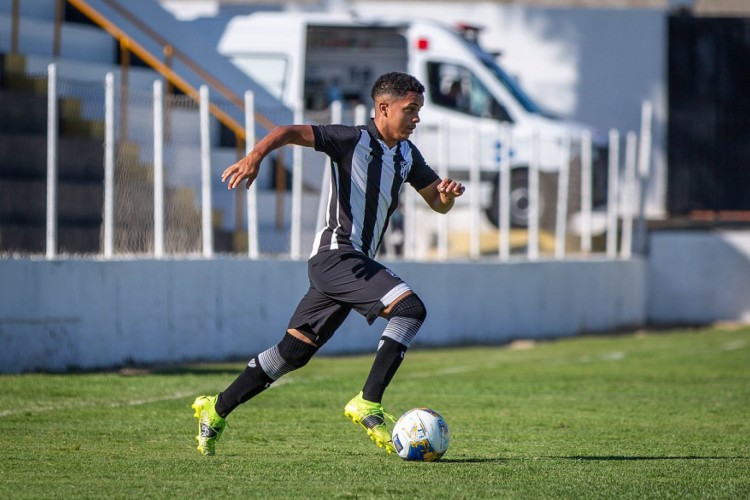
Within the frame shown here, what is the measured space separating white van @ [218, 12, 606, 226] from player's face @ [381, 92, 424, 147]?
15.5m

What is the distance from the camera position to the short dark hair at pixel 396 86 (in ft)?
27.3

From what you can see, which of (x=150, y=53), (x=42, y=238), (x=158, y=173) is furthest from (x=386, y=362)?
(x=150, y=53)

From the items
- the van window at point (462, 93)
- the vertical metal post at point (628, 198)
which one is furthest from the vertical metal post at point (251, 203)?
the vertical metal post at point (628, 198)

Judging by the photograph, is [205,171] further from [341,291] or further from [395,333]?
[395,333]

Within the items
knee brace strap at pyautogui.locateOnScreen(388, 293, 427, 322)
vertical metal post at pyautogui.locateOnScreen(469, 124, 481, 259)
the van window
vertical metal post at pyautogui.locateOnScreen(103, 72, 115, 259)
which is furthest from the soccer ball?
the van window

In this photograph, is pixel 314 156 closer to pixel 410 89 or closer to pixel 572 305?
pixel 572 305

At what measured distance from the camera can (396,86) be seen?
834 cm

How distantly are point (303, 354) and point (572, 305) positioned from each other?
15.3 meters

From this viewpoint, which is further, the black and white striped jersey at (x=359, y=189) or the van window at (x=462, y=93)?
the van window at (x=462, y=93)

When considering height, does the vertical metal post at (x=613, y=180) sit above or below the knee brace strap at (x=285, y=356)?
above

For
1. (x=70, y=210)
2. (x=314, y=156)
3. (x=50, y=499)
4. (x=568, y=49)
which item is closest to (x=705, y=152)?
(x=568, y=49)

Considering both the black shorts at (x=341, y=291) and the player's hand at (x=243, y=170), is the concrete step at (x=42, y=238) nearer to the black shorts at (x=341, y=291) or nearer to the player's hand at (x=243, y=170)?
the black shorts at (x=341, y=291)

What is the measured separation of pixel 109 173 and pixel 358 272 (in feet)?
23.2

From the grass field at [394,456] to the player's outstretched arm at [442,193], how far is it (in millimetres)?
1471
